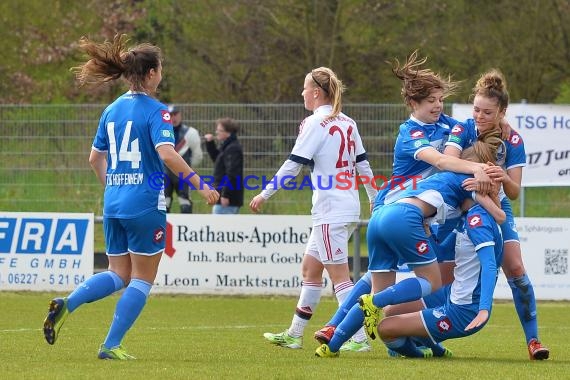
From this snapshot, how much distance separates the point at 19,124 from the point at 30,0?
36.3 feet

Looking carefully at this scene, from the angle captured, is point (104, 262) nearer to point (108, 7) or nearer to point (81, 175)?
point (81, 175)

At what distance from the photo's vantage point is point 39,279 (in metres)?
14.8

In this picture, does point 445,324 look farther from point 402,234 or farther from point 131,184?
point 131,184

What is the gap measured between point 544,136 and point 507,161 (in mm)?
8429

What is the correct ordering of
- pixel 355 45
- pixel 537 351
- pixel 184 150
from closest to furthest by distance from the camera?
pixel 537 351, pixel 184 150, pixel 355 45

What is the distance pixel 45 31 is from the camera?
27156 mm

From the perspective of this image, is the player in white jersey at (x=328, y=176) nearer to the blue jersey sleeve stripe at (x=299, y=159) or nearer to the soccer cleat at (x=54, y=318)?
the blue jersey sleeve stripe at (x=299, y=159)

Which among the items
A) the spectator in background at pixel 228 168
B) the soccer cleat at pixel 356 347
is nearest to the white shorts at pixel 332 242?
the soccer cleat at pixel 356 347

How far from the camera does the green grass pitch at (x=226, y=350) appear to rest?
6875mm

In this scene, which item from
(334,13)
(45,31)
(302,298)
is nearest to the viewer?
(302,298)

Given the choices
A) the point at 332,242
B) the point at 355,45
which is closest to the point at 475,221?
the point at 332,242

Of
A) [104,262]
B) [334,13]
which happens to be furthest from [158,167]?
[334,13]

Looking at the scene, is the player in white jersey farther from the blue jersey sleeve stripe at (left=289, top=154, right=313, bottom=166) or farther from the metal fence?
the metal fence

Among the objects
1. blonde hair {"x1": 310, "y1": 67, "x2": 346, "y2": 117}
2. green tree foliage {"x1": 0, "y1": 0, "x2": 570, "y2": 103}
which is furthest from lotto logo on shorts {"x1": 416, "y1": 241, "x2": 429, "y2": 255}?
green tree foliage {"x1": 0, "y1": 0, "x2": 570, "y2": 103}
